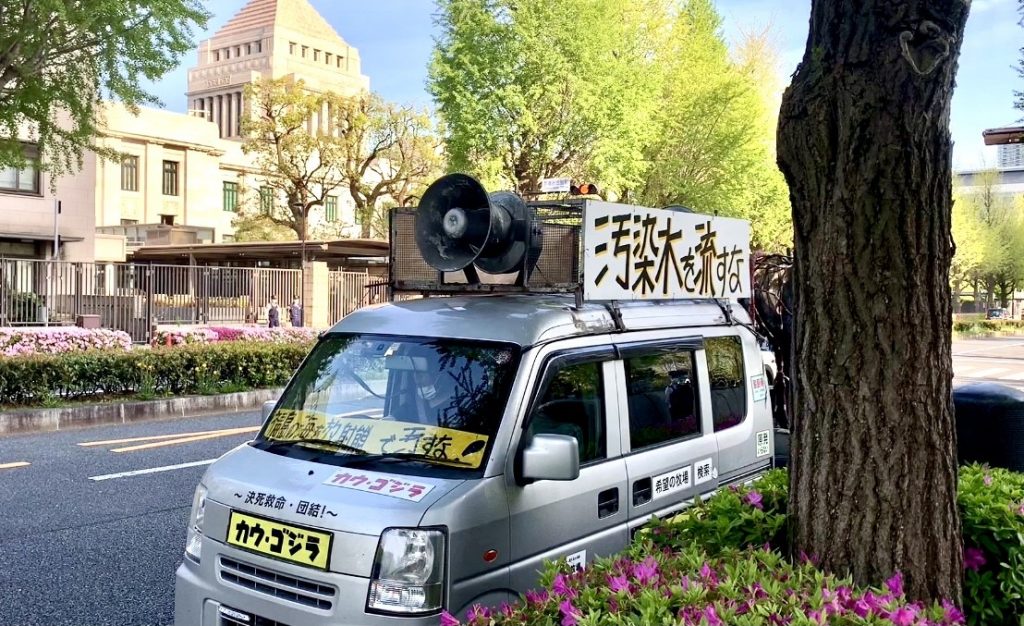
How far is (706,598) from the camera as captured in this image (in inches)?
101

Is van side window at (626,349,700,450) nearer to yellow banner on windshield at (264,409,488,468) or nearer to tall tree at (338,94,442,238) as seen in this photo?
yellow banner on windshield at (264,409,488,468)

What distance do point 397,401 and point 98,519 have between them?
4112 mm

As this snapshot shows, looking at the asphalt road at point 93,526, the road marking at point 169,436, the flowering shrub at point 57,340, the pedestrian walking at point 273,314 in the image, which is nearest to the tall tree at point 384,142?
the pedestrian walking at point 273,314

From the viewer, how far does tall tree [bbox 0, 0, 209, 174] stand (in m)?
15.0

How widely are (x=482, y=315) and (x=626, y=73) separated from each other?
22.0 m

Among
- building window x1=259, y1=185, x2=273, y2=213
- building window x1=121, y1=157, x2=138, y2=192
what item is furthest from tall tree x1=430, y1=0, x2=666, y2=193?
building window x1=121, y1=157, x2=138, y2=192

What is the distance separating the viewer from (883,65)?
304 cm

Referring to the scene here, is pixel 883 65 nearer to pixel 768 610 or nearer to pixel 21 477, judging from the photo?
pixel 768 610

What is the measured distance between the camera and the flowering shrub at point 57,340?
47.2ft

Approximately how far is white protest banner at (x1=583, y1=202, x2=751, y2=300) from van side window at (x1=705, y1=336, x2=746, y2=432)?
1.04ft

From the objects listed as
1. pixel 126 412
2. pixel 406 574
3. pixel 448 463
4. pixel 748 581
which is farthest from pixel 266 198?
pixel 748 581

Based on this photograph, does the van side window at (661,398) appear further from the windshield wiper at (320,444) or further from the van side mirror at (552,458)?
the windshield wiper at (320,444)

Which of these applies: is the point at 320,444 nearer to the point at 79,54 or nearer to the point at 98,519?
the point at 98,519

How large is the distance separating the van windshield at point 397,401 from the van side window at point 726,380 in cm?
169
